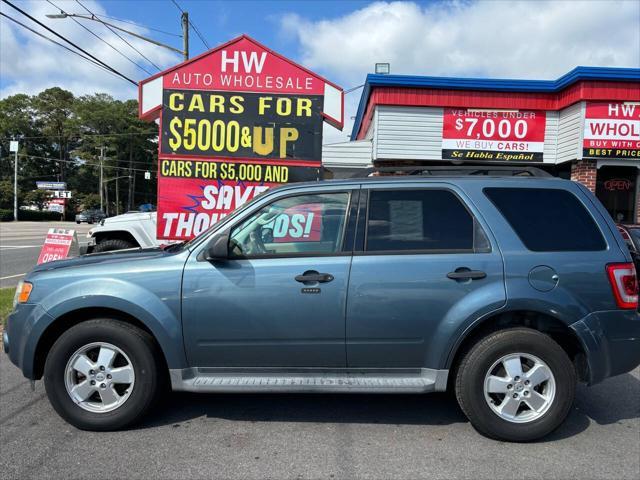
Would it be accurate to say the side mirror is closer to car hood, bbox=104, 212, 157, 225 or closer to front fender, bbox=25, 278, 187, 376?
front fender, bbox=25, 278, 187, 376

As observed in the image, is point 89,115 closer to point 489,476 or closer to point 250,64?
point 250,64

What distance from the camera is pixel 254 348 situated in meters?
3.46

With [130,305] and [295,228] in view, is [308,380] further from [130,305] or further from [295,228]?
[130,305]

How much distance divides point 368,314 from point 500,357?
0.97 metres

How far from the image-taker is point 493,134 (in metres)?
13.1

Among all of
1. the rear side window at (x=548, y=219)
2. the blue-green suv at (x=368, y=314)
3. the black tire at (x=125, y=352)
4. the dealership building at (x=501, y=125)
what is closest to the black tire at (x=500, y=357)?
the blue-green suv at (x=368, y=314)

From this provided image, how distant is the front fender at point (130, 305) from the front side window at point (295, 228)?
0.64 metres

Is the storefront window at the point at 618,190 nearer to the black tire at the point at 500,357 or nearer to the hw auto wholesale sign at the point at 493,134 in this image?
the hw auto wholesale sign at the point at 493,134

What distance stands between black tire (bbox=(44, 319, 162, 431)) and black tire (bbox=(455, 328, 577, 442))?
2242 mm

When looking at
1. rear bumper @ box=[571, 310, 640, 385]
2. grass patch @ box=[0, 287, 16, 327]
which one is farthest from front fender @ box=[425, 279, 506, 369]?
grass patch @ box=[0, 287, 16, 327]

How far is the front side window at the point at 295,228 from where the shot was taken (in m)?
3.57

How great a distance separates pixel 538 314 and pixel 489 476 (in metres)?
1.16

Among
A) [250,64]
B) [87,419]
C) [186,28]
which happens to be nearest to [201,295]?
[87,419]

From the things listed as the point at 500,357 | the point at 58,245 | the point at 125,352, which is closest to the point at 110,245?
the point at 58,245
